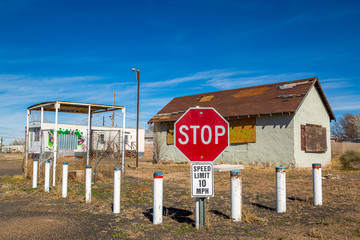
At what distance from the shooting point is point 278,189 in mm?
7066

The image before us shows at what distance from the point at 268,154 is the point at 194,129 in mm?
15556

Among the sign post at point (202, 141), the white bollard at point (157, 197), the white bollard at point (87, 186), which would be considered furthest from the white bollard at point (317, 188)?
the white bollard at point (87, 186)

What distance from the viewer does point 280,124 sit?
778 inches

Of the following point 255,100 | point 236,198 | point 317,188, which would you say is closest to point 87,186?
point 236,198

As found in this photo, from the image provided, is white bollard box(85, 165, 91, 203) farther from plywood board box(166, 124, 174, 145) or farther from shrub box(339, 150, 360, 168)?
plywood board box(166, 124, 174, 145)

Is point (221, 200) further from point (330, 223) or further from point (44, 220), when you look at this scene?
point (44, 220)

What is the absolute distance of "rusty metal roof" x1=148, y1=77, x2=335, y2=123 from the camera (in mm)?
20000

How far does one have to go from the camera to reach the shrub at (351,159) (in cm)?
1977

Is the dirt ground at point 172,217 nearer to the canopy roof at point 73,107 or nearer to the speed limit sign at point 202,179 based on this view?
the speed limit sign at point 202,179

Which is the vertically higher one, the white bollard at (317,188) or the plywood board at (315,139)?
the plywood board at (315,139)

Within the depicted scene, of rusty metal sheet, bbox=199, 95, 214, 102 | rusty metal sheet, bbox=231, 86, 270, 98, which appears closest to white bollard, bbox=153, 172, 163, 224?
rusty metal sheet, bbox=231, 86, 270, 98

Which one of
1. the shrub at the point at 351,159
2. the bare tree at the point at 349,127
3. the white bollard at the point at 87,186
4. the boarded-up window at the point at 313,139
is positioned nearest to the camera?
the white bollard at the point at 87,186

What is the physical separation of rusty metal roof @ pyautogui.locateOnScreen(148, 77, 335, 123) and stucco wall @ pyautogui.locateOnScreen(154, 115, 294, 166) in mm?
651

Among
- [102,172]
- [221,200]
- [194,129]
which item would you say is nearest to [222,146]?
[194,129]
